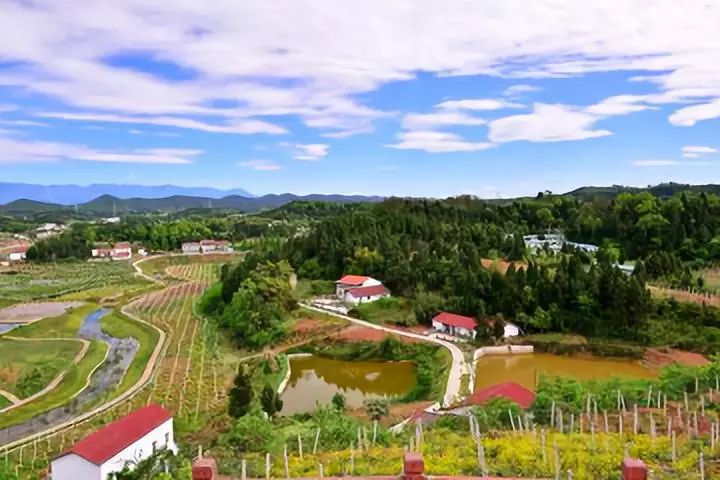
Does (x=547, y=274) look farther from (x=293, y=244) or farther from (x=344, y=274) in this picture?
(x=293, y=244)

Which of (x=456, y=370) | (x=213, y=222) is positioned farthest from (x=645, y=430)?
(x=213, y=222)

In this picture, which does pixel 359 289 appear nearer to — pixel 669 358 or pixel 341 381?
pixel 341 381

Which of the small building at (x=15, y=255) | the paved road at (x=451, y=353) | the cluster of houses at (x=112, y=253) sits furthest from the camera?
the cluster of houses at (x=112, y=253)

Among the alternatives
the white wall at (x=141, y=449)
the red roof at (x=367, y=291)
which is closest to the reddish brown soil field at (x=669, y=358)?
the red roof at (x=367, y=291)

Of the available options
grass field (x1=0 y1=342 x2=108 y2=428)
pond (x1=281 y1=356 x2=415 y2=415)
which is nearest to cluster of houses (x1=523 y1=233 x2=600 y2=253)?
pond (x1=281 y1=356 x2=415 y2=415)

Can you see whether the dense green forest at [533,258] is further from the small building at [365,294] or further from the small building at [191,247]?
the small building at [191,247]

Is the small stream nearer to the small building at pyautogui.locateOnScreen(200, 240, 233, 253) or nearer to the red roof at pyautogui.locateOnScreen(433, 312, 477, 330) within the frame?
the red roof at pyautogui.locateOnScreen(433, 312, 477, 330)

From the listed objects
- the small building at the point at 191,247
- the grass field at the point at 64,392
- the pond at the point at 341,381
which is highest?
the small building at the point at 191,247
